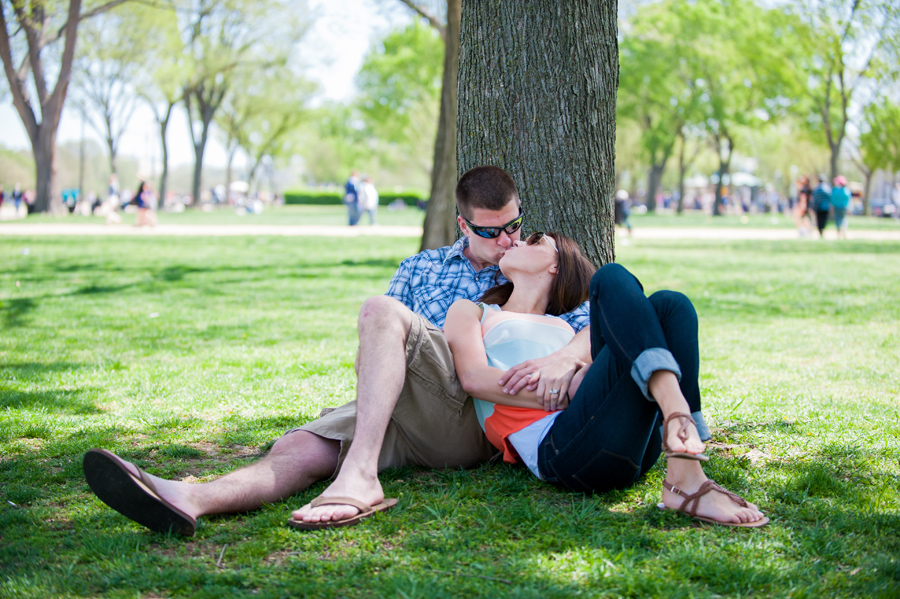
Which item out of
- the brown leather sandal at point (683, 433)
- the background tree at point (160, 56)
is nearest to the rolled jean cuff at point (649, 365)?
the brown leather sandal at point (683, 433)

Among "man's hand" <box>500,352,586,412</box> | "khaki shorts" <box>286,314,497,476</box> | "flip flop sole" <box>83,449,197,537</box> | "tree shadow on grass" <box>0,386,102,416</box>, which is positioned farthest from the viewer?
"tree shadow on grass" <box>0,386,102,416</box>

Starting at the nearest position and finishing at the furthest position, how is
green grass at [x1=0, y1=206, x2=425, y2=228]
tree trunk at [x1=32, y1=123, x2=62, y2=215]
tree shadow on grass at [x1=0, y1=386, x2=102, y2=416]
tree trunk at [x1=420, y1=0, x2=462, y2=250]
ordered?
tree shadow on grass at [x1=0, y1=386, x2=102, y2=416]
tree trunk at [x1=420, y1=0, x2=462, y2=250]
tree trunk at [x1=32, y1=123, x2=62, y2=215]
green grass at [x1=0, y1=206, x2=425, y2=228]

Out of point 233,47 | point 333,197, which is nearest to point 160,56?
point 233,47

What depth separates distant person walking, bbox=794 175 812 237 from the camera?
23.7m

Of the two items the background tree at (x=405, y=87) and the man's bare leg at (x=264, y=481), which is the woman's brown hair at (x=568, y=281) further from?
the background tree at (x=405, y=87)

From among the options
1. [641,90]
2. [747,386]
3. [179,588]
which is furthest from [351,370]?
[641,90]

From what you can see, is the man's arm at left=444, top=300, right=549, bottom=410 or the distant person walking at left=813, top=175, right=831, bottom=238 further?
the distant person walking at left=813, top=175, right=831, bottom=238

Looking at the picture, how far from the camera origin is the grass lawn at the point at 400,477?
2463mm

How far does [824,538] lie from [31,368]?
5399mm

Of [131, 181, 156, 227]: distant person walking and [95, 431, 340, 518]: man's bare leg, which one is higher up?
[131, 181, 156, 227]: distant person walking

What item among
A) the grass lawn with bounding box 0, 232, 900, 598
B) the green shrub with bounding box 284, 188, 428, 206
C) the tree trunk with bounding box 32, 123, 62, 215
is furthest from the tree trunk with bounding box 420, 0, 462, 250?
the green shrub with bounding box 284, 188, 428, 206

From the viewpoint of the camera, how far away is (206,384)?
534cm

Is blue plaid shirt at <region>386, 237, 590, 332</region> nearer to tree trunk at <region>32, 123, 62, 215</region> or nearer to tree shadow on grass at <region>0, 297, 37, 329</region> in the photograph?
tree shadow on grass at <region>0, 297, 37, 329</region>

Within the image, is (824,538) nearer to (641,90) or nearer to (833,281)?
(833,281)
